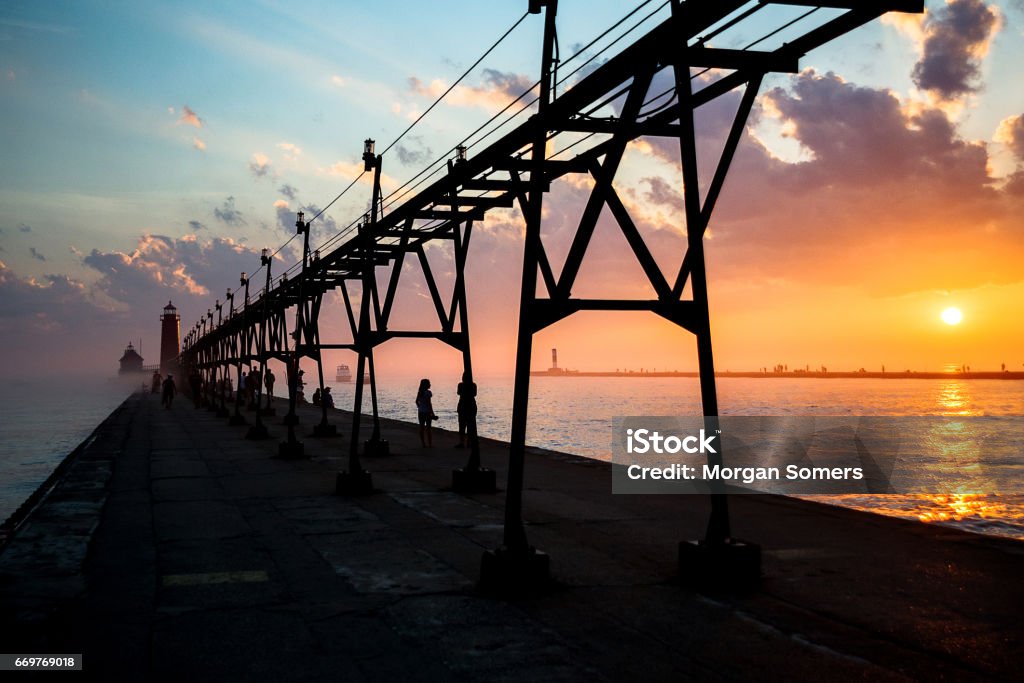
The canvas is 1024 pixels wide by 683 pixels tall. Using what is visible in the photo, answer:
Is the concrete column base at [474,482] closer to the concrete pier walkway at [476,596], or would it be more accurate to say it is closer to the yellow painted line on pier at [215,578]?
the concrete pier walkway at [476,596]

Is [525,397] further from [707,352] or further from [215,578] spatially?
[215,578]

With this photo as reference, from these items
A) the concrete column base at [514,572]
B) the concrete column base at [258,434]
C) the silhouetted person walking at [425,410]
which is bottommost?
the concrete column base at [258,434]

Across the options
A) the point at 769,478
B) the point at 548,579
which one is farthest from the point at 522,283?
the point at 769,478

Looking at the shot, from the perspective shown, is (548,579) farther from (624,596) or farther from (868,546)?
(868,546)

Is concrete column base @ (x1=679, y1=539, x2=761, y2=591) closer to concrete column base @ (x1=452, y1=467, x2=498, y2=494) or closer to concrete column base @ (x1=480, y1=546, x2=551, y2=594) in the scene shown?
concrete column base @ (x1=480, y1=546, x2=551, y2=594)

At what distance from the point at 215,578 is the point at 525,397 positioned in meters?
3.75

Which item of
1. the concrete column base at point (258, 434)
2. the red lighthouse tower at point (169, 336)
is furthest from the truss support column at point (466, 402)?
the red lighthouse tower at point (169, 336)

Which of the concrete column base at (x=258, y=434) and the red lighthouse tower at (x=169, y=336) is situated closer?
the concrete column base at (x=258, y=434)

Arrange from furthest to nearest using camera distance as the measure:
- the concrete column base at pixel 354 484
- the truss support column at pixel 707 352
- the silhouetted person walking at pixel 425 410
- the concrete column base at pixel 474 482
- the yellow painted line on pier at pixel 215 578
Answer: the silhouetted person walking at pixel 425 410 → the concrete column base at pixel 474 482 → the concrete column base at pixel 354 484 → the yellow painted line on pier at pixel 215 578 → the truss support column at pixel 707 352

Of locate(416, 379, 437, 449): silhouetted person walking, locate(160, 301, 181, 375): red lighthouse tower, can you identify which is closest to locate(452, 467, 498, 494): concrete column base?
locate(416, 379, 437, 449): silhouetted person walking

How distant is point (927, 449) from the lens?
157ft

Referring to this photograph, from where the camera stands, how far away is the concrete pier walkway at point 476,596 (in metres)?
6.05

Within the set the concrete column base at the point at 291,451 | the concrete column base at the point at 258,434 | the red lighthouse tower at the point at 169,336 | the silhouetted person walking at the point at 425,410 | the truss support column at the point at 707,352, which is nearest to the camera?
the truss support column at the point at 707,352

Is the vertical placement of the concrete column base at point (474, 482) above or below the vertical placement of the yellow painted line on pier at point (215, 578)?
above
